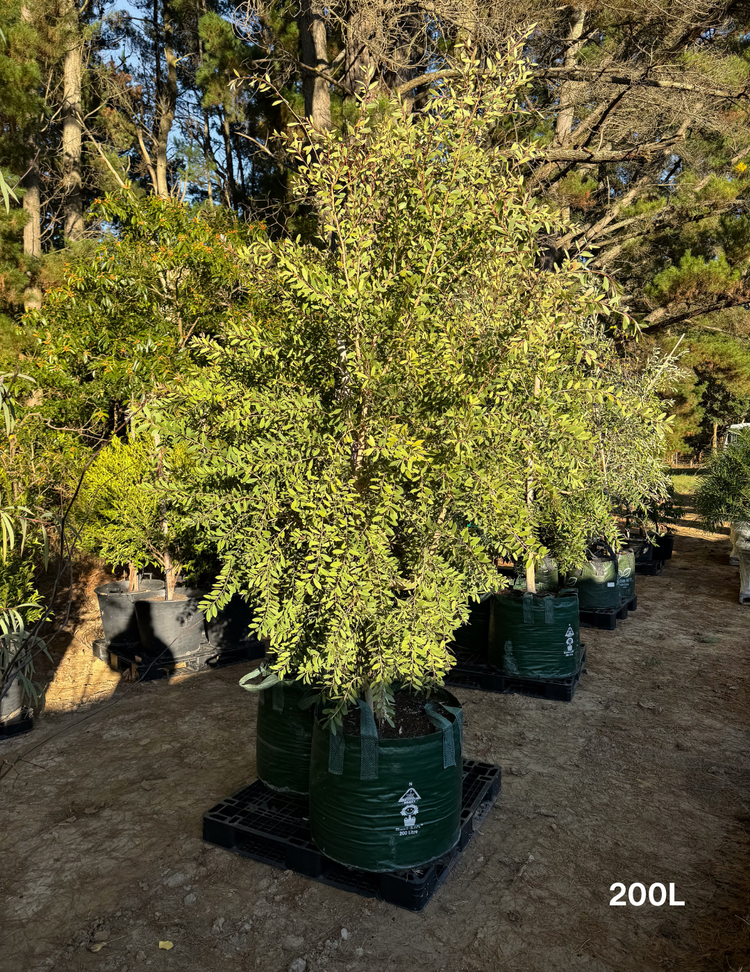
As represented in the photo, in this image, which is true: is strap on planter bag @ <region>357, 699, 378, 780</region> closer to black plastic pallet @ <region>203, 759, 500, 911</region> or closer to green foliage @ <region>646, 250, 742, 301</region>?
black plastic pallet @ <region>203, 759, 500, 911</region>

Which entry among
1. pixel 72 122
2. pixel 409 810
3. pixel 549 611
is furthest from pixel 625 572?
pixel 72 122

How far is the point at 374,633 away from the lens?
123 inches

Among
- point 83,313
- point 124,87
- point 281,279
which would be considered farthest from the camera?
point 124,87

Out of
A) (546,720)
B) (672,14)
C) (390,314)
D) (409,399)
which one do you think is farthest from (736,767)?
(672,14)

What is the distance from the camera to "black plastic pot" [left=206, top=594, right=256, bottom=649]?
6664 mm

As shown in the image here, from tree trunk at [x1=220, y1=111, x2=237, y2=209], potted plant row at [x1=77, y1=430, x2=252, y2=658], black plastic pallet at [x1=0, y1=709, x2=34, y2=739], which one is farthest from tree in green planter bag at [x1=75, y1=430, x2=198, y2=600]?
tree trunk at [x1=220, y1=111, x2=237, y2=209]

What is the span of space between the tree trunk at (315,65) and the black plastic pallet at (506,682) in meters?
7.08

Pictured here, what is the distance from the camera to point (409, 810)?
3.20m

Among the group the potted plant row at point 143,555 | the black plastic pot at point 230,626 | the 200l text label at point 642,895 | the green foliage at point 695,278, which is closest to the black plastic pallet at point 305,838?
the 200l text label at point 642,895

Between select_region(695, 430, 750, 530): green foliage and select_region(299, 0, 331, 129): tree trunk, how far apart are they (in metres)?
7.51

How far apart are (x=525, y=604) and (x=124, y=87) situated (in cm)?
1558

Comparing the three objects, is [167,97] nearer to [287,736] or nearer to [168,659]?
[168,659]

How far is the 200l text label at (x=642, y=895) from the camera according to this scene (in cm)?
319

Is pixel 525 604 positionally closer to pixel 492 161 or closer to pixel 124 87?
pixel 492 161
